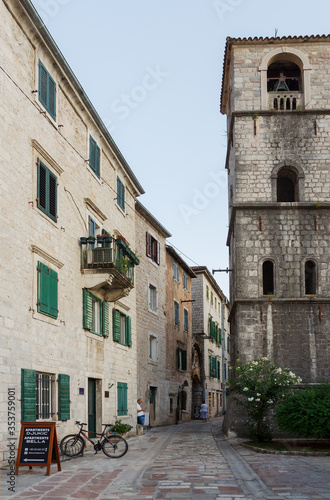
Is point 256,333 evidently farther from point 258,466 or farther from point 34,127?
point 34,127

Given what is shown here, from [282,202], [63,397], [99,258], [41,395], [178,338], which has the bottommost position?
[63,397]

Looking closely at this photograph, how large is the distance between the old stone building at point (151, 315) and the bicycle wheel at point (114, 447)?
12364 millimetres

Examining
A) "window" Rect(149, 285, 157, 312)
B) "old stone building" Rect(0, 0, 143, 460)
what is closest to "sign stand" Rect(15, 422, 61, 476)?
"old stone building" Rect(0, 0, 143, 460)

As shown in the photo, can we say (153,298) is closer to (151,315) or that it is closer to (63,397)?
(151,315)

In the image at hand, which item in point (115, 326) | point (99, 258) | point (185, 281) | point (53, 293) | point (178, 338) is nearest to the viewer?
point (53, 293)

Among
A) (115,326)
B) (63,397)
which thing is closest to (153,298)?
(115,326)

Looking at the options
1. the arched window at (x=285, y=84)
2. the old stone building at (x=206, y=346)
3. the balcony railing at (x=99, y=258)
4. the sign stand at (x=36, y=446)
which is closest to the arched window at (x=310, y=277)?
the arched window at (x=285, y=84)

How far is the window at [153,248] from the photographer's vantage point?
30.4 metres

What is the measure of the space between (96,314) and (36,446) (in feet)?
28.2

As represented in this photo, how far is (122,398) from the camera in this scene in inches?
880

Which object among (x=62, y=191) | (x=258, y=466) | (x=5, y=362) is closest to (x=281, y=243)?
(x=62, y=191)

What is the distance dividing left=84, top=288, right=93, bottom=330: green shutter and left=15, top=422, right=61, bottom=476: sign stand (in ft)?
21.5

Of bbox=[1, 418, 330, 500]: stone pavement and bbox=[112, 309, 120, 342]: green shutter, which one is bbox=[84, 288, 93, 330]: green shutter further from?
bbox=[1, 418, 330, 500]: stone pavement

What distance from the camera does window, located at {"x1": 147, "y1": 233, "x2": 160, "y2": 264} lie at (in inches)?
1198
